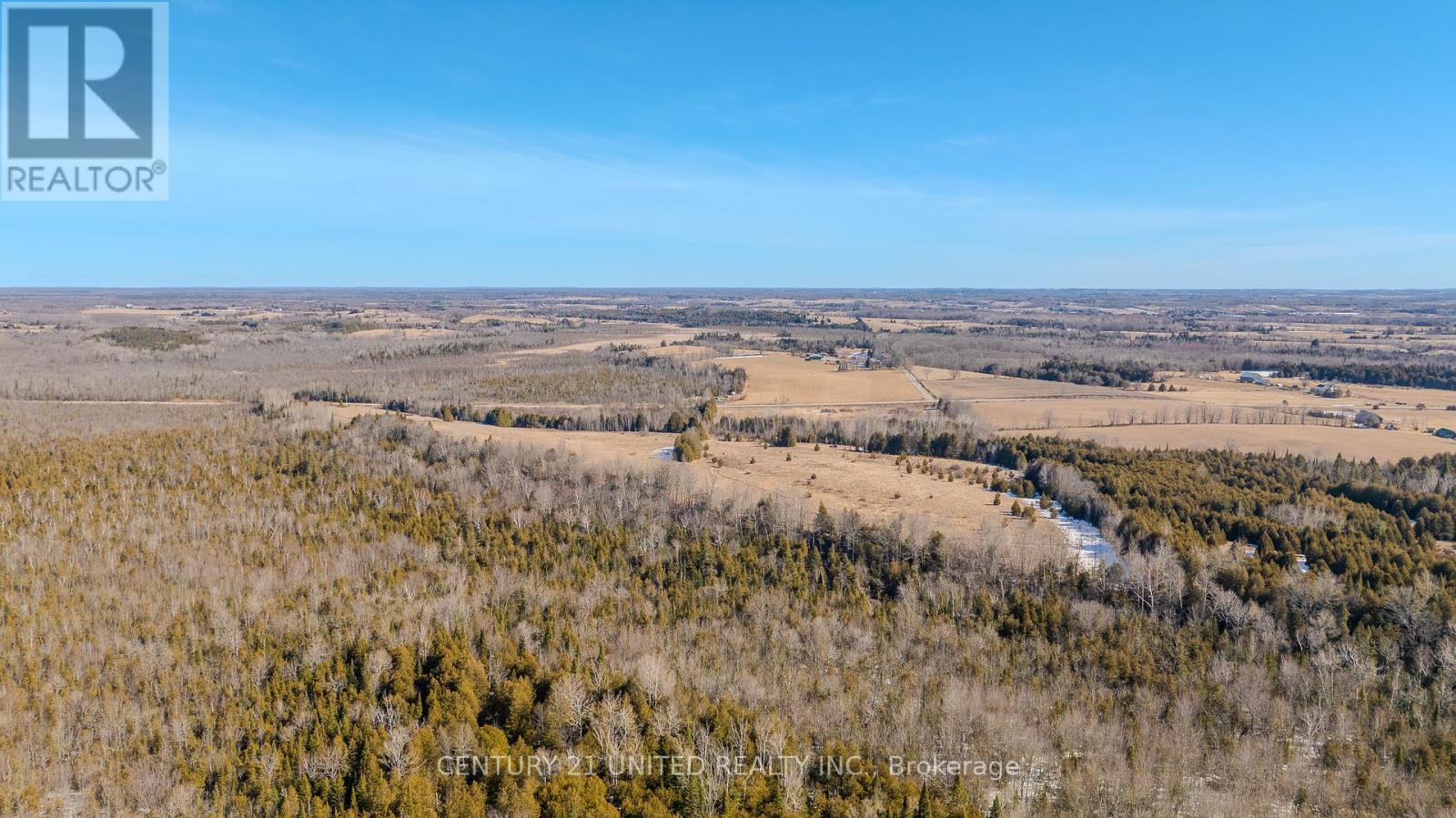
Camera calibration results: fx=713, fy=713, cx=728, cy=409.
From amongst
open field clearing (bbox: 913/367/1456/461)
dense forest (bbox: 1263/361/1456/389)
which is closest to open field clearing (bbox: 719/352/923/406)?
open field clearing (bbox: 913/367/1456/461)

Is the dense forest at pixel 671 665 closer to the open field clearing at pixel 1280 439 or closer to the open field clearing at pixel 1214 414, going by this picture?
the open field clearing at pixel 1280 439

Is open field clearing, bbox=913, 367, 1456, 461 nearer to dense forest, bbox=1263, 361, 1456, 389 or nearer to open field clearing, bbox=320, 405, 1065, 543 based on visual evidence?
dense forest, bbox=1263, 361, 1456, 389

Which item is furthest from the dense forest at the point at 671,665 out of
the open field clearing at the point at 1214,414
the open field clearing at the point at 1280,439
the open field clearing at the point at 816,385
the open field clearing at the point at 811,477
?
the open field clearing at the point at 816,385

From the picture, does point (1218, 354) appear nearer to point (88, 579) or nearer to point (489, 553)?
point (489, 553)

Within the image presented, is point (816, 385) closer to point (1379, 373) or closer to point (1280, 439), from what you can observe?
point (1280, 439)

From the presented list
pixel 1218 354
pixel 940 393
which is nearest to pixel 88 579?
pixel 940 393
